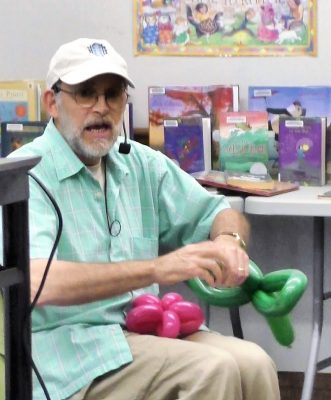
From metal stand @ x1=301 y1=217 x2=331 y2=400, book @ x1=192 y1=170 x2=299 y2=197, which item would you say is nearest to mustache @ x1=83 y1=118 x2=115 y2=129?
book @ x1=192 y1=170 x2=299 y2=197

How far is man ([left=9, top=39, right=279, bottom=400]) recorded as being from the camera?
5.57 feet

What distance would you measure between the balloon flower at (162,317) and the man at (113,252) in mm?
26

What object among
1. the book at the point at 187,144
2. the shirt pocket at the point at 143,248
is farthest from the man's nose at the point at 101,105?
the book at the point at 187,144

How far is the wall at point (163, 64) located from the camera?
3076 millimetres

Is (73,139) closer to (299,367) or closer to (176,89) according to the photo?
(176,89)

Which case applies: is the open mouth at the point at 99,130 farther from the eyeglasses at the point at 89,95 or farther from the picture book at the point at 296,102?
the picture book at the point at 296,102

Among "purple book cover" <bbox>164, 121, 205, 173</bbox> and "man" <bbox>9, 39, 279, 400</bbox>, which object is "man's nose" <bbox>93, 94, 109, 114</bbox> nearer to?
"man" <bbox>9, 39, 279, 400</bbox>

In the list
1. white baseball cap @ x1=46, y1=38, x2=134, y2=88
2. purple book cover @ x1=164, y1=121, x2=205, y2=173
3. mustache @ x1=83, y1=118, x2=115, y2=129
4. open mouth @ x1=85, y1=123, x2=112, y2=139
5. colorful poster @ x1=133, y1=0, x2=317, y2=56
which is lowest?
purple book cover @ x1=164, y1=121, x2=205, y2=173

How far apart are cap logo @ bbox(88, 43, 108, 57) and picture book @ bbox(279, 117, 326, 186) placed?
3.48ft

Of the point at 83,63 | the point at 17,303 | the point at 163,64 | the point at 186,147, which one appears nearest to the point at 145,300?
the point at 83,63

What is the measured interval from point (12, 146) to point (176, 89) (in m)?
0.61

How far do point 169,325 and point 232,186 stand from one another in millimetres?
944

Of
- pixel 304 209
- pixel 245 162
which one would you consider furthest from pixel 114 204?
pixel 245 162

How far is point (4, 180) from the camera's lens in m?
1.07
